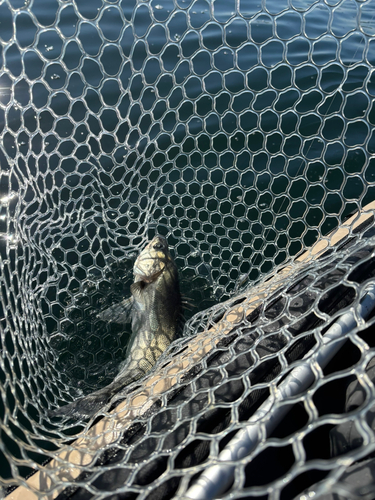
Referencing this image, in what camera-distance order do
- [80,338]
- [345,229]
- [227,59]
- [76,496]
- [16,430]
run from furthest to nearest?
[227,59] → [80,338] → [345,229] → [16,430] → [76,496]

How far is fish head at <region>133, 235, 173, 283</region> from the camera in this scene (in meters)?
3.71

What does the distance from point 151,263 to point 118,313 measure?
0.58 metres

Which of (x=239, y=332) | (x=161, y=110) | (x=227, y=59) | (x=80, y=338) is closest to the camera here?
(x=239, y=332)

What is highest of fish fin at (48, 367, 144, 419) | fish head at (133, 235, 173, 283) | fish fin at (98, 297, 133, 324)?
fish head at (133, 235, 173, 283)

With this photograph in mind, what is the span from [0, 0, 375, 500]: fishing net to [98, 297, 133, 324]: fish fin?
0.11 meters

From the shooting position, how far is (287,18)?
731 cm

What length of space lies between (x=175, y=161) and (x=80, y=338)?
2278mm

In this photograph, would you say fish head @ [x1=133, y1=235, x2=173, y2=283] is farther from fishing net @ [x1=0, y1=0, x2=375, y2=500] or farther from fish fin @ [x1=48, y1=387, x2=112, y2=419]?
fish fin @ [x1=48, y1=387, x2=112, y2=419]

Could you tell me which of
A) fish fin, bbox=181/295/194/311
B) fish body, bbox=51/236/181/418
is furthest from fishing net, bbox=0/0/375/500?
fish body, bbox=51/236/181/418

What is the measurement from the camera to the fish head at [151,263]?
3.71 metres

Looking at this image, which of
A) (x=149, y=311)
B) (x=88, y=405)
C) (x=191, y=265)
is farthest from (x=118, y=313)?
(x=88, y=405)

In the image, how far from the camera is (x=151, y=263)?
3.71 m

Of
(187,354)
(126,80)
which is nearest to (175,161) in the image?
(126,80)

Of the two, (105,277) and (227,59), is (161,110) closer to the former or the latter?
(227,59)
